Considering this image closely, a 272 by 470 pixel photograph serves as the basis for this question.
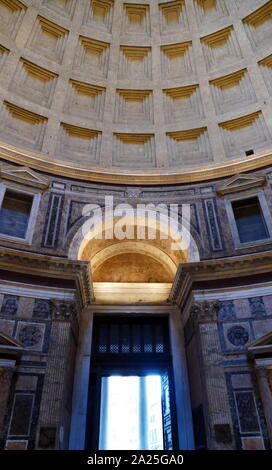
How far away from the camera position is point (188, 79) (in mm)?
17438

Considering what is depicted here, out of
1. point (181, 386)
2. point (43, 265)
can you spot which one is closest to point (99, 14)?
point (43, 265)

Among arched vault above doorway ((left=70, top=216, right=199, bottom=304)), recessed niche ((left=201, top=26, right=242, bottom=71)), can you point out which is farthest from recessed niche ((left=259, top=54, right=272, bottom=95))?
arched vault above doorway ((left=70, top=216, right=199, bottom=304))

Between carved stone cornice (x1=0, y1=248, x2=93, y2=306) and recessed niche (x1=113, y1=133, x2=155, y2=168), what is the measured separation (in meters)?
6.15

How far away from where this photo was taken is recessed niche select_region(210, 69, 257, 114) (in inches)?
642

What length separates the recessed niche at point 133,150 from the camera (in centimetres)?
1617

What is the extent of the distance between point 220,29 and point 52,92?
9.12 meters

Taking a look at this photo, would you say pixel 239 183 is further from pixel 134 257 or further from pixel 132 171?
pixel 134 257

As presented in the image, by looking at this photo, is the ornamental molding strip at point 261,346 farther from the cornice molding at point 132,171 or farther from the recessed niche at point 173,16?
the recessed niche at point 173,16

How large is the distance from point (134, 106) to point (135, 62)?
107 inches

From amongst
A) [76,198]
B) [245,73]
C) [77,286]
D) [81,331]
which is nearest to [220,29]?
[245,73]

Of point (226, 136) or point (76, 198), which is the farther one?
point (226, 136)

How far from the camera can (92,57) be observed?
1812 cm

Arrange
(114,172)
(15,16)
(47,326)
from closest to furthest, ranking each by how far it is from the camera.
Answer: (47,326) → (114,172) → (15,16)

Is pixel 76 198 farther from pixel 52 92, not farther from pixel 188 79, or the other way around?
pixel 188 79
